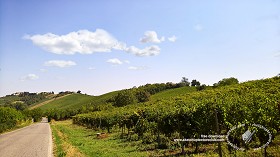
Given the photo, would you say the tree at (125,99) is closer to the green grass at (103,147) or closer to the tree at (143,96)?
the tree at (143,96)

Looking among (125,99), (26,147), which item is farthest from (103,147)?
(125,99)

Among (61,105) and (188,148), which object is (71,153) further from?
(61,105)

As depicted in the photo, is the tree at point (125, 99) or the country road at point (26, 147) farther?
the tree at point (125, 99)

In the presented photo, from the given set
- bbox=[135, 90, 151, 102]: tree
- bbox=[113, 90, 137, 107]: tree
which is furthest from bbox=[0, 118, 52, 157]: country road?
bbox=[135, 90, 151, 102]: tree

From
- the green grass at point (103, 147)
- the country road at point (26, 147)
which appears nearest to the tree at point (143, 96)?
the country road at point (26, 147)

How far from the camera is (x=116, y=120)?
44094 mm

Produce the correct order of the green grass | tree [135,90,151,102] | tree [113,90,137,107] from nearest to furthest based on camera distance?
the green grass, tree [113,90,137,107], tree [135,90,151,102]

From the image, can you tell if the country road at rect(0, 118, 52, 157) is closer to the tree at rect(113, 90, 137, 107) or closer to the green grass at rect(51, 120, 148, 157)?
the green grass at rect(51, 120, 148, 157)

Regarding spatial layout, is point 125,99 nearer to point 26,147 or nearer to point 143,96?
point 143,96

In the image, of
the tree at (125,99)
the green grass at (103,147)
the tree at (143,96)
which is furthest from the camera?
the tree at (143,96)

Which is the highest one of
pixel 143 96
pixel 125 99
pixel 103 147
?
pixel 143 96

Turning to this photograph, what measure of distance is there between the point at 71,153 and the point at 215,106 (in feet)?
35.6

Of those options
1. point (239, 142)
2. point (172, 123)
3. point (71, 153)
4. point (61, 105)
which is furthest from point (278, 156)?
point (61, 105)

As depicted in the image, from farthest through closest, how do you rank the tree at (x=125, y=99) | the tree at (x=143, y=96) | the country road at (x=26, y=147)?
the tree at (x=143, y=96), the tree at (x=125, y=99), the country road at (x=26, y=147)
